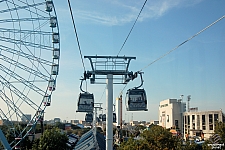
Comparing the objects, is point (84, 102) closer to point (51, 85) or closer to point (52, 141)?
point (51, 85)

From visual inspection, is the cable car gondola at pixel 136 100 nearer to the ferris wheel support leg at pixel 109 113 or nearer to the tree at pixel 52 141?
the ferris wheel support leg at pixel 109 113

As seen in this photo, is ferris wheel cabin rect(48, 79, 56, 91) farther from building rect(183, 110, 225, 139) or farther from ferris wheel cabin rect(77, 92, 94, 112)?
building rect(183, 110, 225, 139)

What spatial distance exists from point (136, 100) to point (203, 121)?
65.7 m

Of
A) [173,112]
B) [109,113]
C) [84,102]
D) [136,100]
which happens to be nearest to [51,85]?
[84,102]

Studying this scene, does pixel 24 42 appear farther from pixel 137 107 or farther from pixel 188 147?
pixel 188 147

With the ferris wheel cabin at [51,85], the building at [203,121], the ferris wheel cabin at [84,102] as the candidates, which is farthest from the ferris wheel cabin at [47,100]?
Result: the building at [203,121]

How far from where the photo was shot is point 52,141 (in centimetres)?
3183

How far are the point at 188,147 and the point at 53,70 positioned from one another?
50.7 ft

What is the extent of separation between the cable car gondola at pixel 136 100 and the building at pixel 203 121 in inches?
2311

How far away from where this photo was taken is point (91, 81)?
41.9 ft

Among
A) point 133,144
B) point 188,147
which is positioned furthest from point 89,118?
point 188,147

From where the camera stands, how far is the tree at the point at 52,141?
1242 inches

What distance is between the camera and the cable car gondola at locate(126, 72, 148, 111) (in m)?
11.7

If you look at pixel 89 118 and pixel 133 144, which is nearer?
pixel 89 118
